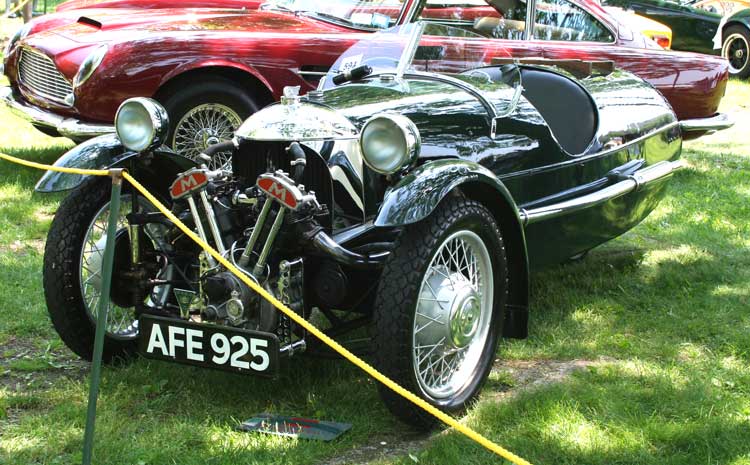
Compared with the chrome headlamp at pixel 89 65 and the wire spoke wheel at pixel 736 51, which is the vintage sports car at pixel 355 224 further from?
the wire spoke wheel at pixel 736 51

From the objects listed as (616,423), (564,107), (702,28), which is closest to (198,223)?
(616,423)

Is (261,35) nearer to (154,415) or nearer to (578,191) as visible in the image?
(578,191)

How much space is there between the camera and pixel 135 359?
167 inches

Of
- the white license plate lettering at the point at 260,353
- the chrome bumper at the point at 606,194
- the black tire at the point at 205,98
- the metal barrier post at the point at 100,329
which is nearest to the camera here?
the metal barrier post at the point at 100,329

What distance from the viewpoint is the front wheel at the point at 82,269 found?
3.94m

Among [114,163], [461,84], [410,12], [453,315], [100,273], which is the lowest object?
[100,273]

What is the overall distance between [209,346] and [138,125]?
111 centimetres

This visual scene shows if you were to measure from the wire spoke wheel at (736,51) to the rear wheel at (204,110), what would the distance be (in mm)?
9203

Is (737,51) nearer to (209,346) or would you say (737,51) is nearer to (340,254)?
(340,254)

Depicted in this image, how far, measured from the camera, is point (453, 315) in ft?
11.9

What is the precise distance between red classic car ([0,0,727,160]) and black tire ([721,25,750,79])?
583 centimetres

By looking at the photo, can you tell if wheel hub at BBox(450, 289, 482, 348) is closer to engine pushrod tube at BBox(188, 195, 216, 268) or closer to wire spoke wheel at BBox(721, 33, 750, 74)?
engine pushrod tube at BBox(188, 195, 216, 268)

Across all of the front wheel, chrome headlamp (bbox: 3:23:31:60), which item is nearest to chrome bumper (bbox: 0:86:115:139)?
chrome headlamp (bbox: 3:23:31:60)

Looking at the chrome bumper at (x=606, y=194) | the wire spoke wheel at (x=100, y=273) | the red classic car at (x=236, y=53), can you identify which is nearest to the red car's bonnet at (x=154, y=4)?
the red classic car at (x=236, y=53)
